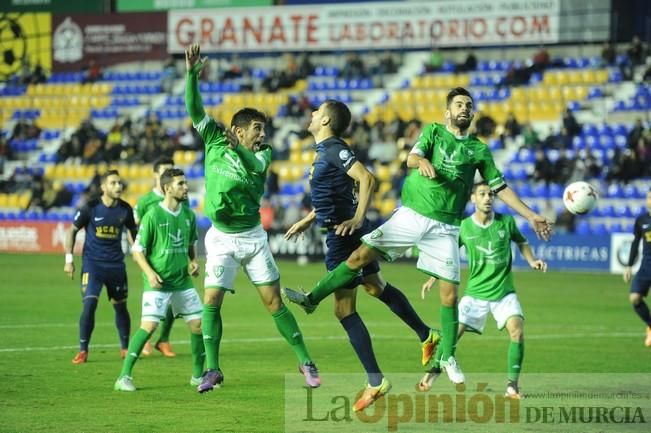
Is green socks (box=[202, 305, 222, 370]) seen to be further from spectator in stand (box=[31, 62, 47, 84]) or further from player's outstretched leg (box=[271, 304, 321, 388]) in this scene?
spectator in stand (box=[31, 62, 47, 84])

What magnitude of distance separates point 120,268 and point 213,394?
3426 millimetres

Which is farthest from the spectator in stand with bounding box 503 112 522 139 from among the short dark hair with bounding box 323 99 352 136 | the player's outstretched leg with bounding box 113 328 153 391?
the short dark hair with bounding box 323 99 352 136

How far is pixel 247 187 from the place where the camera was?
33.4 ft

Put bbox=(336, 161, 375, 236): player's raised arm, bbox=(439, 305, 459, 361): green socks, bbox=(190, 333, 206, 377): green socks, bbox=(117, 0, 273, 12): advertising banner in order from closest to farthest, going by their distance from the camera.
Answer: bbox=(336, 161, 375, 236): player's raised arm < bbox=(439, 305, 459, 361): green socks < bbox=(190, 333, 206, 377): green socks < bbox=(117, 0, 273, 12): advertising banner

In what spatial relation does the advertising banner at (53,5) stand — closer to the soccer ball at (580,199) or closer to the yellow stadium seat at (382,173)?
the yellow stadium seat at (382,173)

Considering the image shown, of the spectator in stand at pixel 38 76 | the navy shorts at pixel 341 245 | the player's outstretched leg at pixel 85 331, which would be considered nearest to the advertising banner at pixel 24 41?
the spectator in stand at pixel 38 76

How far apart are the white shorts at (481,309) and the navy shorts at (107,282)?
4459mm

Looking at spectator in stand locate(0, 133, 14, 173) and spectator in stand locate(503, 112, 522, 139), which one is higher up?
spectator in stand locate(503, 112, 522, 139)

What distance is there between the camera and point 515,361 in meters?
10.9

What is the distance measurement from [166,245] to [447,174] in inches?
136

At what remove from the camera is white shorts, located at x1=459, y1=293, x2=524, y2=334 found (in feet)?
37.5

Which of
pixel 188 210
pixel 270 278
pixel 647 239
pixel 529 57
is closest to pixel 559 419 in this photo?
pixel 270 278

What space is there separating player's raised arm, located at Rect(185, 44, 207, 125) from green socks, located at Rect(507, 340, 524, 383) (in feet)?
12.6

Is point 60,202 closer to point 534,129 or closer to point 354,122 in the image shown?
point 354,122
